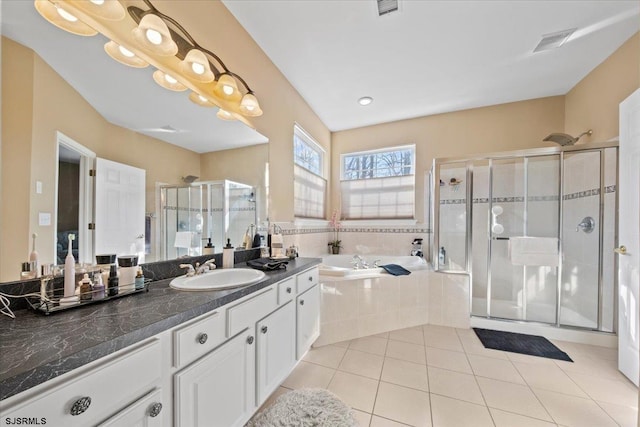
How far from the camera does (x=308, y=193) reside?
3.33 m

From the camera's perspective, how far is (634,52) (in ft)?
6.61

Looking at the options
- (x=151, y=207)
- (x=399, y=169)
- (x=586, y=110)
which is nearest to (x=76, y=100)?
(x=151, y=207)

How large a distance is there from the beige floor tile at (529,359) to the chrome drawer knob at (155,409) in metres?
2.48

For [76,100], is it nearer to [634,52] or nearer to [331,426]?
[331,426]

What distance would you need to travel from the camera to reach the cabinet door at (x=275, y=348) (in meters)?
1.33

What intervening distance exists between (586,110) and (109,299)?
428cm

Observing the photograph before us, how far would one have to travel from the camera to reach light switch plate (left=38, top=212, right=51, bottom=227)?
0.93 metres

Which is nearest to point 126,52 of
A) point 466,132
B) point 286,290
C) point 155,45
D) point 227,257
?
point 155,45

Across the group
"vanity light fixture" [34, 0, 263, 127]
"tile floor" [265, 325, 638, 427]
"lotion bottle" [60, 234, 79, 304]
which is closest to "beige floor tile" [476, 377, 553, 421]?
"tile floor" [265, 325, 638, 427]

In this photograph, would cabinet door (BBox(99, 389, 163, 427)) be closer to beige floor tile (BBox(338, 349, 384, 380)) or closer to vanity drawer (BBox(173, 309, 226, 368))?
vanity drawer (BBox(173, 309, 226, 368))

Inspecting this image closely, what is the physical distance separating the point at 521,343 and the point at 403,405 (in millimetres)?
1549

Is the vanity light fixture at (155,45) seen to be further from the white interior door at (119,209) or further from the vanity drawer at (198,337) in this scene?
the vanity drawer at (198,337)

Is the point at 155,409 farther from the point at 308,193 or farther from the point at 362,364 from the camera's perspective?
the point at 308,193

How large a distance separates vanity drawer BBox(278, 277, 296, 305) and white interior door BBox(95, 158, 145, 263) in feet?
2.53
